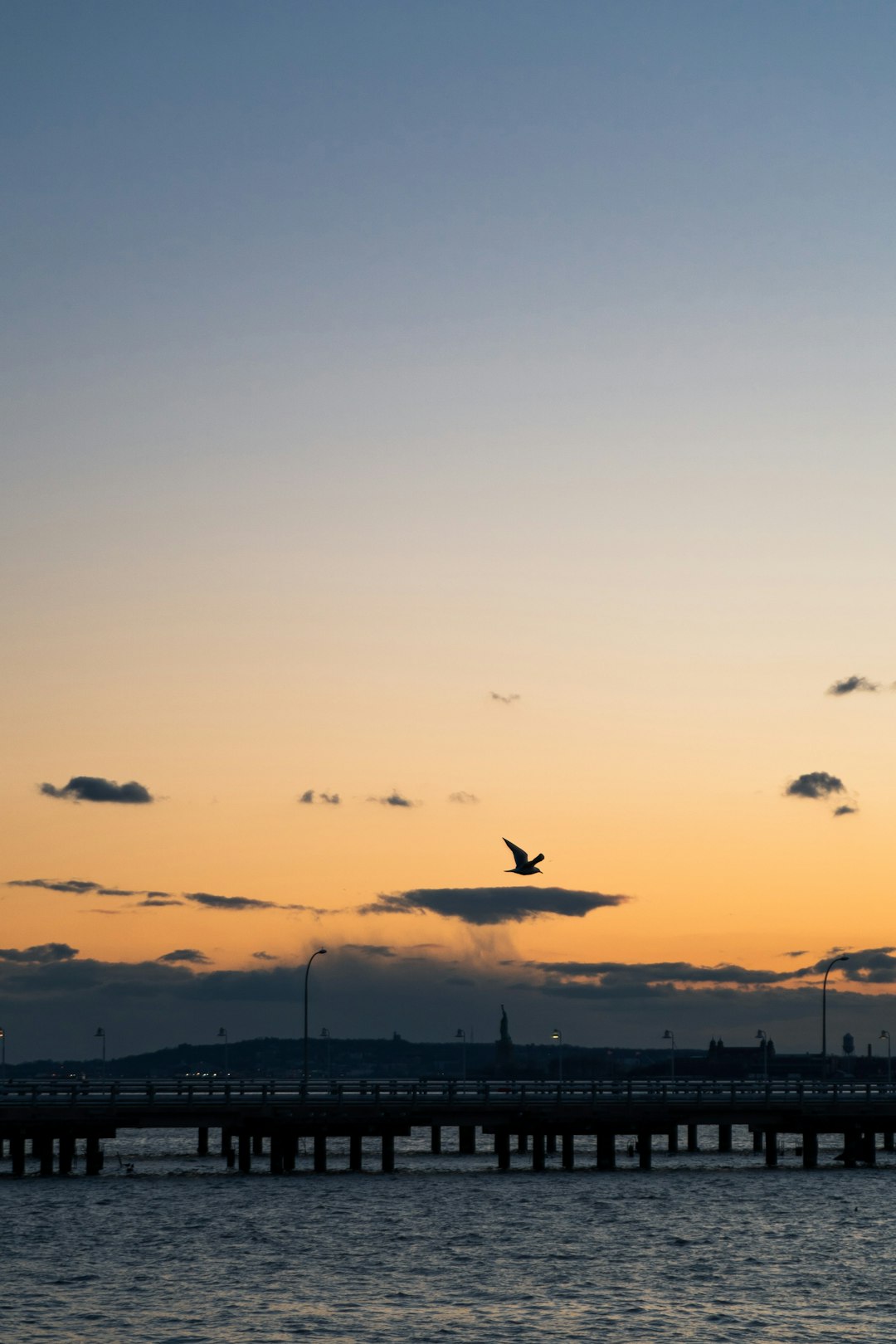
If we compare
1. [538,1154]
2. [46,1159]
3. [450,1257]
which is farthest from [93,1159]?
[450,1257]

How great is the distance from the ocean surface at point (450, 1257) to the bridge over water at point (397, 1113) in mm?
1576

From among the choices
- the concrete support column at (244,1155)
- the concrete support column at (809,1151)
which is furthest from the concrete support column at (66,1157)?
the concrete support column at (809,1151)

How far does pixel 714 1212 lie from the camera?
64062 mm

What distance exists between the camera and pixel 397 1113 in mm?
63781

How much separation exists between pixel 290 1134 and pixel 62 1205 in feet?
31.5

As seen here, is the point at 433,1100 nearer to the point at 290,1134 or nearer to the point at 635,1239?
the point at 290,1134

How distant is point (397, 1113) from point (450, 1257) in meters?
13.9

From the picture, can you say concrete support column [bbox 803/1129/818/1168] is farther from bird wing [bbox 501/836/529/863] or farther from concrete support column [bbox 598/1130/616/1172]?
bird wing [bbox 501/836/529/863]

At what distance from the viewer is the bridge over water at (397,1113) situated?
61.2 metres

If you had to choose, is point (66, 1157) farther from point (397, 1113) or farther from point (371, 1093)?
point (397, 1113)

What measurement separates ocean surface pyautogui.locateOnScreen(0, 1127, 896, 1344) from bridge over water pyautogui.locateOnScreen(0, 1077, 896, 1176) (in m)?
1.58

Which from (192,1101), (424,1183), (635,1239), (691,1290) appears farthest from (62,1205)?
(691,1290)

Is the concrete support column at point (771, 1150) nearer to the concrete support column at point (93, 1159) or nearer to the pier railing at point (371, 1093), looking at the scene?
the pier railing at point (371, 1093)

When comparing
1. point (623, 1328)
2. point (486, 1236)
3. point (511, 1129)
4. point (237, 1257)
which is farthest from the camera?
point (511, 1129)
